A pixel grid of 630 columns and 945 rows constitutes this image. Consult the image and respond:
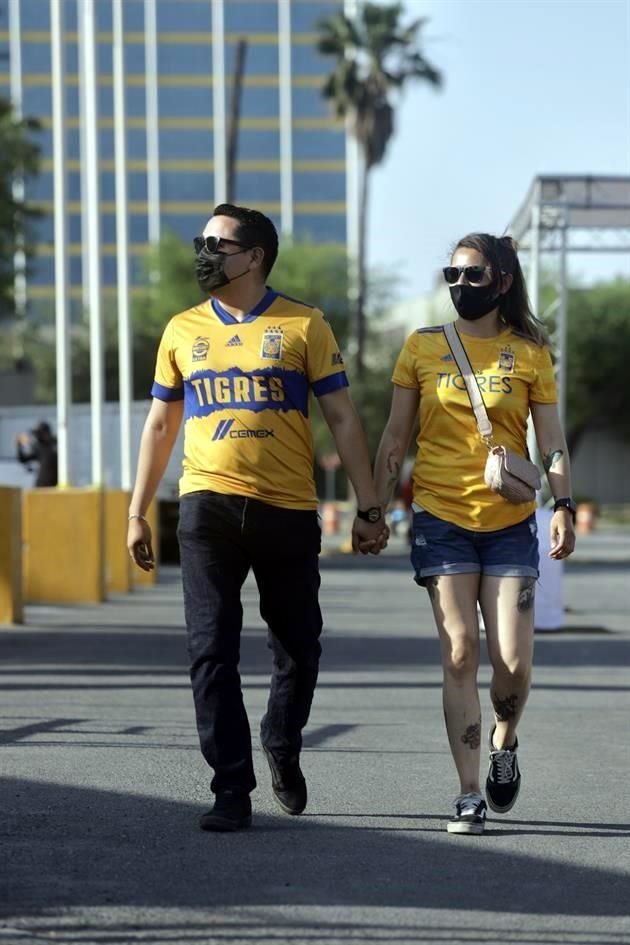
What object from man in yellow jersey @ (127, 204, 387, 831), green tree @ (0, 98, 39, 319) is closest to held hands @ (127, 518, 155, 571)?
man in yellow jersey @ (127, 204, 387, 831)

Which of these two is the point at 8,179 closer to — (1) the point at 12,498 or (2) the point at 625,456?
(1) the point at 12,498

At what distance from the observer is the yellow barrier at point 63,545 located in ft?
68.3

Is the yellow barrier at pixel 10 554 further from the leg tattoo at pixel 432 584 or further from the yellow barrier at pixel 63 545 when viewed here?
the leg tattoo at pixel 432 584

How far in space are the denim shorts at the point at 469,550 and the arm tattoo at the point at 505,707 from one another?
1.36 ft

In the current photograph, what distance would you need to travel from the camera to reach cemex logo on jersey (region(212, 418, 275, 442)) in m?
6.72

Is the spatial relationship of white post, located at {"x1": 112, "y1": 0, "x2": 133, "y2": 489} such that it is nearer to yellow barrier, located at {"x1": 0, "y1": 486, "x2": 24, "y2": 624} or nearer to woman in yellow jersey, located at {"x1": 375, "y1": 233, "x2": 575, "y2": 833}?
yellow barrier, located at {"x1": 0, "y1": 486, "x2": 24, "y2": 624}

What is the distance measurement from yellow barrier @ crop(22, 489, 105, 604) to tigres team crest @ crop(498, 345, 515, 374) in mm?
14159

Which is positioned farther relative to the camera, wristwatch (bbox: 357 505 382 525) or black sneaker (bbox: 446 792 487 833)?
wristwatch (bbox: 357 505 382 525)

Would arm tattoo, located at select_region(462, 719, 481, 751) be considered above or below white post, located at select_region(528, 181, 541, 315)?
below

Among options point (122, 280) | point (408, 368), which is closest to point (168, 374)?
point (408, 368)

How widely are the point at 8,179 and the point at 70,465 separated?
92.1ft

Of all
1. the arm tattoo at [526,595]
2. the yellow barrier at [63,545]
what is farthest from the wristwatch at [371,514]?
the yellow barrier at [63,545]

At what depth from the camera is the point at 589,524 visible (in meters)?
55.2

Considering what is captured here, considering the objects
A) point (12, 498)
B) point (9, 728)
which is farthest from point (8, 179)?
point (9, 728)
